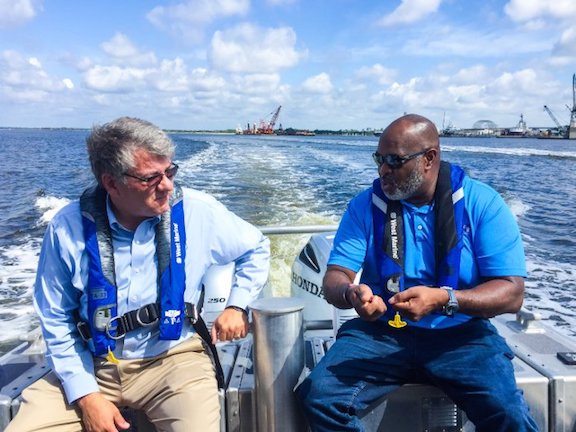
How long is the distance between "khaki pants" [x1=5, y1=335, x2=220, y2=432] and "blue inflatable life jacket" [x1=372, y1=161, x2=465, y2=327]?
89 cm

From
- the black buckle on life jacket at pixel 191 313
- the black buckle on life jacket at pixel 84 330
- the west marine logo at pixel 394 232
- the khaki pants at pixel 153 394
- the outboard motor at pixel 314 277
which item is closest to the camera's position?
the khaki pants at pixel 153 394

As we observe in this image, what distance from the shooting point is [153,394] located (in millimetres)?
2180

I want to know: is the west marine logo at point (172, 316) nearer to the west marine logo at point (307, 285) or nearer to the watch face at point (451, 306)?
the watch face at point (451, 306)

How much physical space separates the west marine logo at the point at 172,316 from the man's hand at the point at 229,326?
0.62ft

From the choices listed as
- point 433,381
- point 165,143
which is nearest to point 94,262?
point 165,143

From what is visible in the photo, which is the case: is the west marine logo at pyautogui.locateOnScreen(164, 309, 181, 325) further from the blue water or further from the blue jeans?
the blue water

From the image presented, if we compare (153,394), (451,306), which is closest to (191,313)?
(153,394)

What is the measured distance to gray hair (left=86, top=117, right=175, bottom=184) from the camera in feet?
6.84

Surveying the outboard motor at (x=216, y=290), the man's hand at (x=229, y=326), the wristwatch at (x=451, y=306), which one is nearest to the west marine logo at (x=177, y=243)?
the man's hand at (x=229, y=326)

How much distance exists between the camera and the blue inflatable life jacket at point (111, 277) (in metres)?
2.11

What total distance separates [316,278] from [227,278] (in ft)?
2.45

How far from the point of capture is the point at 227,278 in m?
4.08

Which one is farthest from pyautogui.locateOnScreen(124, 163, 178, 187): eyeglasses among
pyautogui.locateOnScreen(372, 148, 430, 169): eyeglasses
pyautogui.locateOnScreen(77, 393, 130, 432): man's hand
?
pyautogui.locateOnScreen(372, 148, 430, 169): eyeglasses

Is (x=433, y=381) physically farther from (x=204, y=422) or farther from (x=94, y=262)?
(x=94, y=262)
